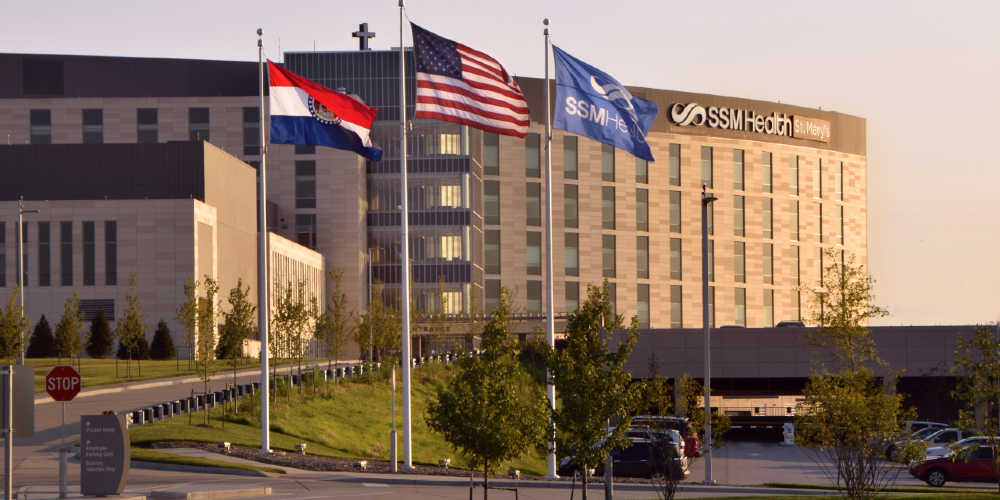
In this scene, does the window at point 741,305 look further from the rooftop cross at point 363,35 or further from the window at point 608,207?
the rooftop cross at point 363,35

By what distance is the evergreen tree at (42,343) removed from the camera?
2717 inches

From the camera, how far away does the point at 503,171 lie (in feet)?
334

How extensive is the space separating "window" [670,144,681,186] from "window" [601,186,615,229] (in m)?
6.18

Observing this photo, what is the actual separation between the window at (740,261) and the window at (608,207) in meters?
12.7

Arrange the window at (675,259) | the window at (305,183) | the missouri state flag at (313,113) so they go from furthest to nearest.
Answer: the window at (675,259)
the window at (305,183)
the missouri state flag at (313,113)

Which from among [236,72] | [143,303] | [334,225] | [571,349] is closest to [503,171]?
[334,225]

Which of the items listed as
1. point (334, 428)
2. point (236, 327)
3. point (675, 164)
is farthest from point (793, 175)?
point (334, 428)

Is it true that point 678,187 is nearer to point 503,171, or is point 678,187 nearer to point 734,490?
point 503,171

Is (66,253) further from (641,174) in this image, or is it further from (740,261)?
(740,261)

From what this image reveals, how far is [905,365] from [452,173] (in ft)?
141

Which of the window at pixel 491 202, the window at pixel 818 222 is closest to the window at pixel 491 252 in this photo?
the window at pixel 491 202

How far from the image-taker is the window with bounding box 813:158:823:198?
112 meters

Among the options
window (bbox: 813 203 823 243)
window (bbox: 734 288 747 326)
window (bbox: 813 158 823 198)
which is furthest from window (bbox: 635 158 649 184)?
window (bbox: 813 203 823 243)

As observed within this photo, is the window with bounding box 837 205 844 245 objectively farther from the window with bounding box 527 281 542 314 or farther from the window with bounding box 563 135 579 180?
the window with bounding box 527 281 542 314
